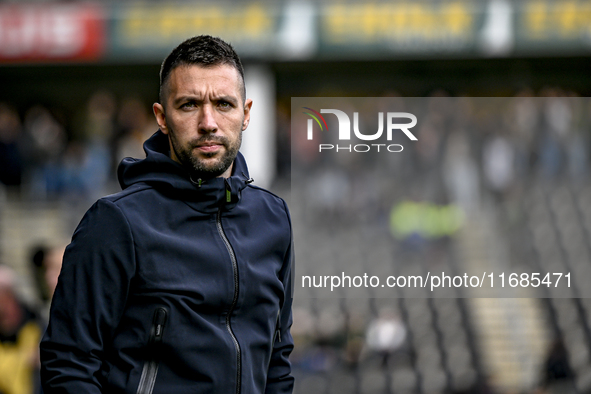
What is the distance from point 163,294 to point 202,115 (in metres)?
0.38

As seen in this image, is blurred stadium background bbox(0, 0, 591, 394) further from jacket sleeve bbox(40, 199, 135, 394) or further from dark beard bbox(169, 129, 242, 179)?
jacket sleeve bbox(40, 199, 135, 394)

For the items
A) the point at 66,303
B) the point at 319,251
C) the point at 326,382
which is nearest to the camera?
the point at 66,303

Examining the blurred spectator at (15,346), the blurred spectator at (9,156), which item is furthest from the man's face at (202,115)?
the blurred spectator at (9,156)

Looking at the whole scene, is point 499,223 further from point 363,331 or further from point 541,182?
point 363,331

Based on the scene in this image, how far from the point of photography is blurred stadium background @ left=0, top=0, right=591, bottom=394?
9.26m

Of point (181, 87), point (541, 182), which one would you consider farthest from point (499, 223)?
point (181, 87)

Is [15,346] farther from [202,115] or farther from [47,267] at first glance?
[202,115]

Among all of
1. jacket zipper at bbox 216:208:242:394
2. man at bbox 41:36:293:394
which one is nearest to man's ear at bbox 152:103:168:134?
man at bbox 41:36:293:394

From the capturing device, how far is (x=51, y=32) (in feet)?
48.7

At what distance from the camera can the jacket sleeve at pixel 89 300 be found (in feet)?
5.15

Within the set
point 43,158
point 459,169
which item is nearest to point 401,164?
point 459,169

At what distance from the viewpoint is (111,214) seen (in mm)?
1628

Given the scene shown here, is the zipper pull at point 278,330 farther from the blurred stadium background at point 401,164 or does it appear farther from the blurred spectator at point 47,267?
the blurred stadium background at point 401,164

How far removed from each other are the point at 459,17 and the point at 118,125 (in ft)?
19.9
